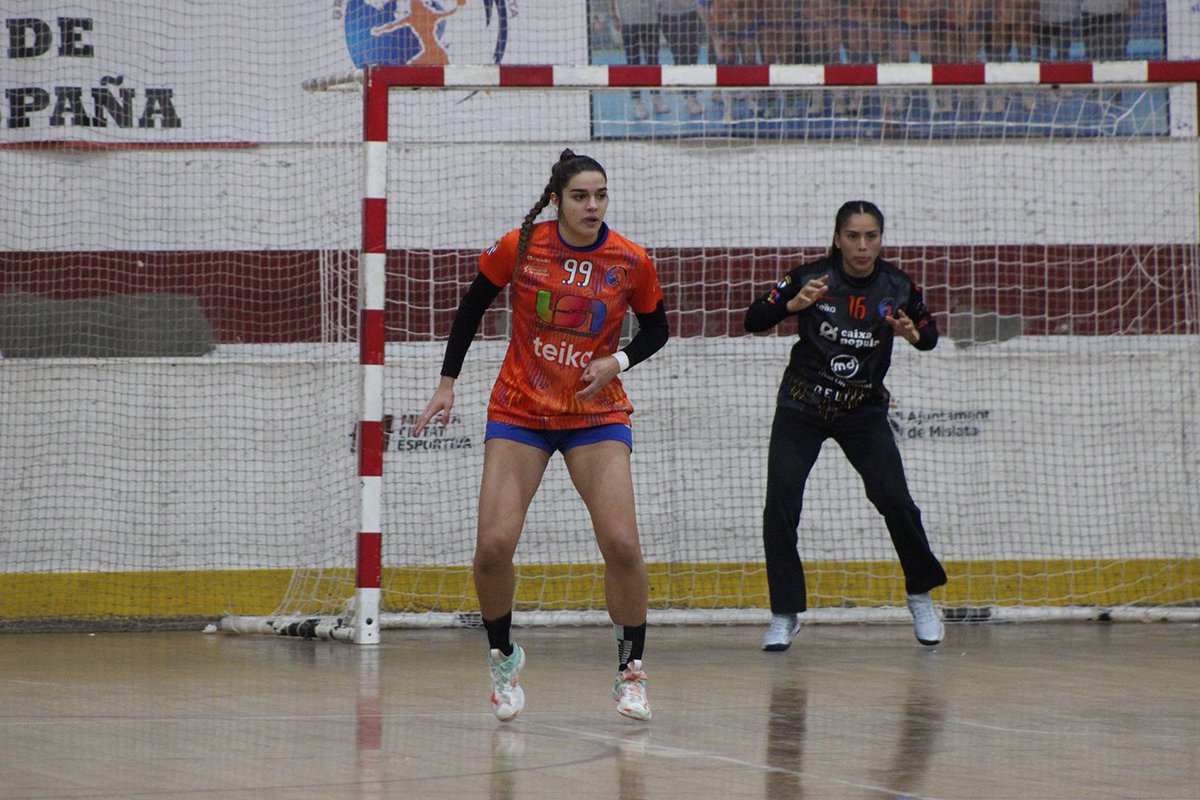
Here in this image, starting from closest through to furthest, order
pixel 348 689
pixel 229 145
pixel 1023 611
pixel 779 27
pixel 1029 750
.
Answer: pixel 1029 750 → pixel 348 689 → pixel 1023 611 → pixel 229 145 → pixel 779 27

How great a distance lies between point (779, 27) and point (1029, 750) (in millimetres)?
7133

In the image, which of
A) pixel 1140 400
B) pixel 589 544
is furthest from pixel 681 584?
pixel 1140 400

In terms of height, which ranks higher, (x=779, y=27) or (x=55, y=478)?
(x=779, y=27)

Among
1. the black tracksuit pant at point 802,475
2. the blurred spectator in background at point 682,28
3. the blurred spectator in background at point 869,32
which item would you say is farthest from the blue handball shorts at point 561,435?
the blurred spectator in background at point 869,32

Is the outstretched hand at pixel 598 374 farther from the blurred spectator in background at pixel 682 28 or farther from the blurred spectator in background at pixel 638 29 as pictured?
the blurred spectator in background at pixel 682 28

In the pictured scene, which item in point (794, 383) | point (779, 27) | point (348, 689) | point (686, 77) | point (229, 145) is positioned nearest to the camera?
point (348, 689)

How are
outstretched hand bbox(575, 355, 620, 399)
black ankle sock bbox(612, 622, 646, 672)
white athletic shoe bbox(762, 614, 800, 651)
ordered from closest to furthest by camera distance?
outstretched hand bbox(575, 355, 620, 399), black ankle sock bbox(612, 622, 646, 672), white athletic shoe bbox(762, 614, 800, 651)

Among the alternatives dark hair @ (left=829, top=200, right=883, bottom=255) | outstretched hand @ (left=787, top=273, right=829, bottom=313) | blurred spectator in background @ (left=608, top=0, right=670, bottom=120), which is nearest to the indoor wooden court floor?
outstretched hand @ (left=787, top=273, right=829, bottom=313)

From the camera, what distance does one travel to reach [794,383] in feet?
27.1

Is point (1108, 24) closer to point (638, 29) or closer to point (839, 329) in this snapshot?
point (638, 29)

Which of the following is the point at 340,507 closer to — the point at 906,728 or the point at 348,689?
the point at 348,689

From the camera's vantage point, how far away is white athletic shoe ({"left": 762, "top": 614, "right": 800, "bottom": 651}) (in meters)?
8.39

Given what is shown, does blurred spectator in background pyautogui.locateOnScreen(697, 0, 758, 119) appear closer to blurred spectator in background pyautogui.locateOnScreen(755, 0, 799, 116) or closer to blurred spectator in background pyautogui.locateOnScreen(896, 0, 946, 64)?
blurred spectator in background pyautogui.locateOnScreen(755, 0, 799, 116)

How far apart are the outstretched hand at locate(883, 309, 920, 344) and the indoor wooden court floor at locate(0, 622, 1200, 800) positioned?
1573 mm
